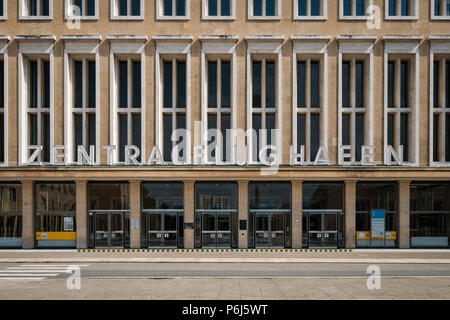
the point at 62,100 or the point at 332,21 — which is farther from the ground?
the point at 332,21

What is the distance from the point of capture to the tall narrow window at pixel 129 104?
86.4ft

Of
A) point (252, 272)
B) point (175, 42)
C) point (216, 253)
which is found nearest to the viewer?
point (252, 272)

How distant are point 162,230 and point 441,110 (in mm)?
21346

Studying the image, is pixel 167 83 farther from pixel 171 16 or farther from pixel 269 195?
pixel 269 195

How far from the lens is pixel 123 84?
88.7ft

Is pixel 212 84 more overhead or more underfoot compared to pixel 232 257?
more overhead

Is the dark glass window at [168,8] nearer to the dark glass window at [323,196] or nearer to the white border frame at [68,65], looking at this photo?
the white border frame at [68,65]

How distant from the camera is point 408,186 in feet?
85.5

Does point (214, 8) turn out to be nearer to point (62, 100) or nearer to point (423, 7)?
point (62, 100)

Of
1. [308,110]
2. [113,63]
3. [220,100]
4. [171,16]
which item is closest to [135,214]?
[220,100]

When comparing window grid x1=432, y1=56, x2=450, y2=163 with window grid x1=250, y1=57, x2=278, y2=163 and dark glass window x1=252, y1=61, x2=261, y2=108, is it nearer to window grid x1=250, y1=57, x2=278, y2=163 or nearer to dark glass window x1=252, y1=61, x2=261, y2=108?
window grid x1=250, y1=57, x2=278, y2=163

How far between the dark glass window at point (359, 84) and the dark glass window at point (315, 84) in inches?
111

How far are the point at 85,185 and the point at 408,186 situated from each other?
22512 millimetres

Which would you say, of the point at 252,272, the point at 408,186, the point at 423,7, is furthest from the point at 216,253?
the point at 423,7
